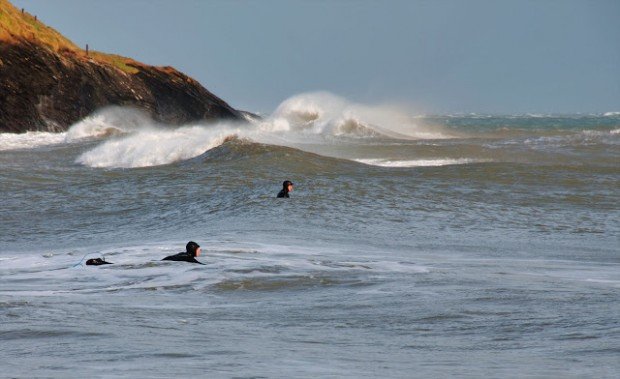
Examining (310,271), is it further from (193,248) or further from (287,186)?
(287,186)

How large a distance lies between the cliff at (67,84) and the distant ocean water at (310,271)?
15873mm

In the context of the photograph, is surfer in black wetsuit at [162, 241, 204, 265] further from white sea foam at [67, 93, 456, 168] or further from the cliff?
the cliff

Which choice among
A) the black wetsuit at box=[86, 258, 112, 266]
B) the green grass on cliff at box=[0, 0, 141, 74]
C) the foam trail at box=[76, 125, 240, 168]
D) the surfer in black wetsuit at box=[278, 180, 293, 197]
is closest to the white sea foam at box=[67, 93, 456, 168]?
the foam trail at box=[76, 125, 240, 168]

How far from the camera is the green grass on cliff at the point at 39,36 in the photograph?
1672 inches

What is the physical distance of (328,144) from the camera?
138 ft

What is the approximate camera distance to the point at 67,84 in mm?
43781

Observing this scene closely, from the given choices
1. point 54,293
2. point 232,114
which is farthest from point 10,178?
point 232,114

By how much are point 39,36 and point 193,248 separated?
119ft

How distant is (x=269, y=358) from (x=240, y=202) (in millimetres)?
11422

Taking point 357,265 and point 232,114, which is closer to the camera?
point 357,265

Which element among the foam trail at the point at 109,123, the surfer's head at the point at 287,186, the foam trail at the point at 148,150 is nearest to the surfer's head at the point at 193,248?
the surfer's head at the point at 287,186

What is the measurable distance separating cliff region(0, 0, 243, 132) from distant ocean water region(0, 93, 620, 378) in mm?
15873

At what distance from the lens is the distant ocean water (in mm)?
6008

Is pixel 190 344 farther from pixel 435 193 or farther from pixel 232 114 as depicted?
pixel 232 114
